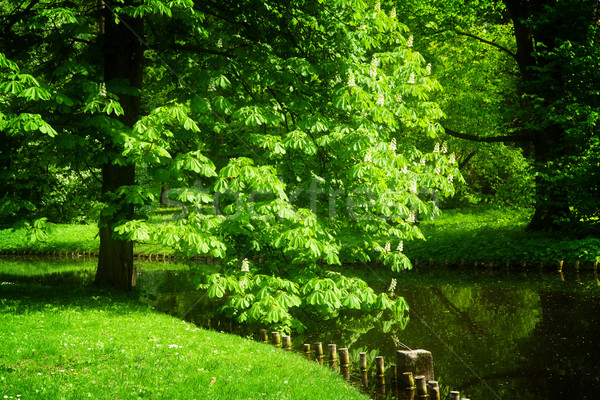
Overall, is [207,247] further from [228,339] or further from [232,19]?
[232,19]

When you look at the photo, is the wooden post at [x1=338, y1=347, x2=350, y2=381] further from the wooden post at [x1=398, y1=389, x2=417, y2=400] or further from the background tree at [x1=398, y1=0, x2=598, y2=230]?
the background tree at [x1=398, y1=0, x2=598, y2=230]

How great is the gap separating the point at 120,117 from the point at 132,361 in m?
7.04

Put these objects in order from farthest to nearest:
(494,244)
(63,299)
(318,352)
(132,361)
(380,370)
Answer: (494,244), (63,299), (318,352), (380,370), (132,361)

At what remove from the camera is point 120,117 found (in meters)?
13.4

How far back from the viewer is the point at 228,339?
1102 cm

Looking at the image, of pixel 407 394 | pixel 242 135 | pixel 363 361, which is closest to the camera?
pixel 407 394

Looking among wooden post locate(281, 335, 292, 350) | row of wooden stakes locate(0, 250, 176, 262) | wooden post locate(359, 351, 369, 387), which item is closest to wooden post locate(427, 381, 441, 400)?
wooden post locate(359, 351, 369, 387)

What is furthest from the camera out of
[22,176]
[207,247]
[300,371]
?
[22,176]

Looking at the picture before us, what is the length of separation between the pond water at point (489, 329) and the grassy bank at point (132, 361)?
113 inches

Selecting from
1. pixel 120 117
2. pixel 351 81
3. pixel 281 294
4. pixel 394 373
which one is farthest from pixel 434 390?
pixel 120 117

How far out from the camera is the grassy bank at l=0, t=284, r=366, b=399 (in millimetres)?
7336

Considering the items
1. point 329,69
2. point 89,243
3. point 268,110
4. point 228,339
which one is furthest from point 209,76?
point 89,243

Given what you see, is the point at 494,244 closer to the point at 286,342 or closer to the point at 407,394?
the point at 286,342

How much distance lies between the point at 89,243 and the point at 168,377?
30.2 meters
